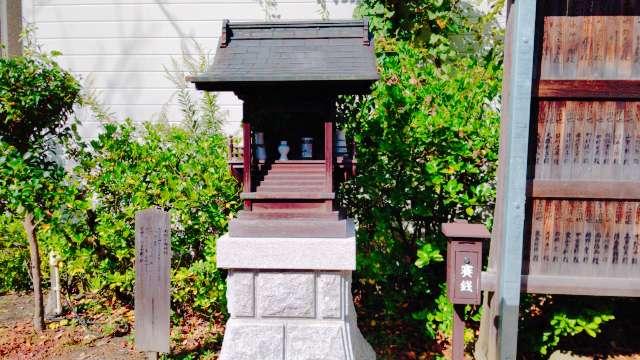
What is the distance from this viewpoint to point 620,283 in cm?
335

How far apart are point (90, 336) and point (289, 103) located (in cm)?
351

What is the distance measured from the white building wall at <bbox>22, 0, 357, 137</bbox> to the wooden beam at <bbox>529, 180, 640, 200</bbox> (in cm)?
489

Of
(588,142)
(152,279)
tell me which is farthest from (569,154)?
(152,279)

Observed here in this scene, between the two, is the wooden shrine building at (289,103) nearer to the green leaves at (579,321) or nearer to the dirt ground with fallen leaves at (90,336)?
the dirt ground with fallen leaves at (90,336)

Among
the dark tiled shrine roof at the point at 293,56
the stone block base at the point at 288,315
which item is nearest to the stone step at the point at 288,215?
the stone block base at the point at 288,315

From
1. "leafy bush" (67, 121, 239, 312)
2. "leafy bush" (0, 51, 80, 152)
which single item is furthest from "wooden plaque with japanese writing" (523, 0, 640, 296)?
"leafy bush" (0, 51, 80, 152)

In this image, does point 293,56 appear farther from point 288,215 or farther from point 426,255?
point 426,255

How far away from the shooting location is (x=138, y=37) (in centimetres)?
718

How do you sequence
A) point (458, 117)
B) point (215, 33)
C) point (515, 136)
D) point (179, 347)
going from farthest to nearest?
point (215, 33) < point (179, 347) < point (458, 117) < point (515, 136)

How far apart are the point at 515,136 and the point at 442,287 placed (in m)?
1.99

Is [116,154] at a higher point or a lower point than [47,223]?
higher

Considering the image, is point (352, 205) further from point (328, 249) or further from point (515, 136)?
point (515, 136)

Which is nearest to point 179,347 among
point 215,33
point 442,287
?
point 442,287

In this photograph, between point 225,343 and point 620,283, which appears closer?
point 620,283
